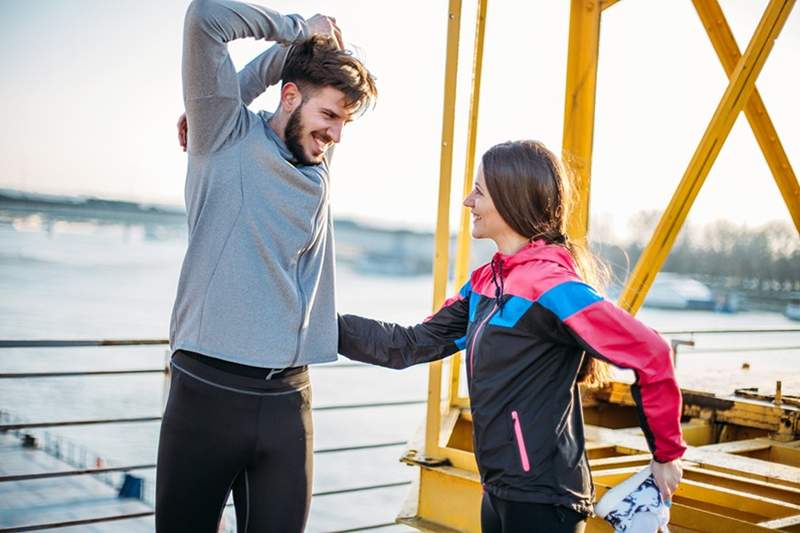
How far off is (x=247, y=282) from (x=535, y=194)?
2.05 feet

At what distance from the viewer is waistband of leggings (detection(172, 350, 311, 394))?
1738 mm

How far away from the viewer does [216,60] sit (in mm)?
1666

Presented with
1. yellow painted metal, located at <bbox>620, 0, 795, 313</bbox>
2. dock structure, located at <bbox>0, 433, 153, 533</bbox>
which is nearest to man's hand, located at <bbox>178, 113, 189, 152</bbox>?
yellow painted metal, located at <bbox>620, 0, 795, 313</bbox>

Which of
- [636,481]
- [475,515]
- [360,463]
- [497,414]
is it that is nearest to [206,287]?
[497,414]

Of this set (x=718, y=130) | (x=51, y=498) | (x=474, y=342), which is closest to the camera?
(x=474, y=342)

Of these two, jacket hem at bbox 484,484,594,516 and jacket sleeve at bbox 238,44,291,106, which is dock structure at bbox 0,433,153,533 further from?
jacket hem at bbox 484,484,594,516

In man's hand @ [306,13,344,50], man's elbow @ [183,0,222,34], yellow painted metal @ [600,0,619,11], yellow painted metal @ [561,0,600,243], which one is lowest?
man's elbow @ [183,0,222,34]

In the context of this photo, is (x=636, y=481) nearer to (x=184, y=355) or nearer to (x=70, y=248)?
(x=184, y=355)

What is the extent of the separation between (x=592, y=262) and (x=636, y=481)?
48 centimetres

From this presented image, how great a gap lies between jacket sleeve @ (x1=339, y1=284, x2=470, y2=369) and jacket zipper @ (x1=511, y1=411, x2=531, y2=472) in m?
0.45

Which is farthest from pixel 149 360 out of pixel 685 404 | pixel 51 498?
pixel 685 404

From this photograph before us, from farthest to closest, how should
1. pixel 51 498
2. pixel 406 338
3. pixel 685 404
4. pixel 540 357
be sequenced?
1. pixel 51 498
2. pixel 685 404
3. pixel 406 338
4. pixel 540 357

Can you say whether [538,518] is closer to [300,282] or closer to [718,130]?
[300,282]

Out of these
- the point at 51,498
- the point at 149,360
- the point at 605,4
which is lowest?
the point at 51,498
